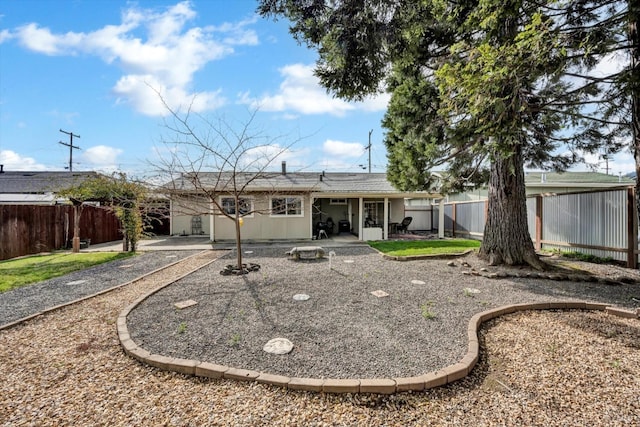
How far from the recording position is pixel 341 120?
34.2 ft

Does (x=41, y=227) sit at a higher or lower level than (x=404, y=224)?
higher

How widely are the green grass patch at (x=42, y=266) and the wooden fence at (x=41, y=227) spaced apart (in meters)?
0.57

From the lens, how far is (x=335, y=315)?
170 inches

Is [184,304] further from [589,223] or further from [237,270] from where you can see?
[589,223]

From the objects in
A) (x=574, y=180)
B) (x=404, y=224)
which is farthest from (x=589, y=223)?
(x=574, y=180)

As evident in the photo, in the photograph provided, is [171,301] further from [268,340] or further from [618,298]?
[618,298]

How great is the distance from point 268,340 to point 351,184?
538 inches

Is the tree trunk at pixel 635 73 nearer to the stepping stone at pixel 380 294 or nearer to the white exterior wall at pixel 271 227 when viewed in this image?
the stepping stone at pixel 380 294

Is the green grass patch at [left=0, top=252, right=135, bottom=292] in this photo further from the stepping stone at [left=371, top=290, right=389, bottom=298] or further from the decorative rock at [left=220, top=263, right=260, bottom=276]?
the stepping stone at [left=371, top=290, right=389, bottom=298]

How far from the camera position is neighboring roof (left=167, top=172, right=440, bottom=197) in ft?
43.4

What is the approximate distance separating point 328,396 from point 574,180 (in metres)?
24.1

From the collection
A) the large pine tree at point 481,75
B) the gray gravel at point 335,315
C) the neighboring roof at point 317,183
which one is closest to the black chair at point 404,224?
the neighboring roof at point 317,183

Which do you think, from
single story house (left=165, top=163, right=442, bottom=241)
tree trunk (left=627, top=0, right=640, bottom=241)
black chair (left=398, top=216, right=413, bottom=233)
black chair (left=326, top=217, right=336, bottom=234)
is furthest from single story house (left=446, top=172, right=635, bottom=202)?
tree trunk (left=627, top=0, right=640, bottom=241)

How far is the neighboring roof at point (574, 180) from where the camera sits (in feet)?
57.8
